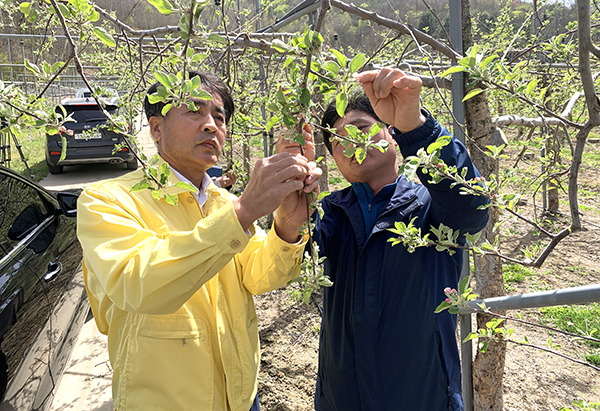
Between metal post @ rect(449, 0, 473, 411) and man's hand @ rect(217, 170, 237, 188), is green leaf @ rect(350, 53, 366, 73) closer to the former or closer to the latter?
metal post @ rect(449, 0, 473, 411)

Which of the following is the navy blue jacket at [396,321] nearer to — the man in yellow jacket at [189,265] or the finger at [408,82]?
the man in yellow jacket at [189,265]

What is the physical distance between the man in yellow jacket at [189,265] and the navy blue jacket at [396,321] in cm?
29

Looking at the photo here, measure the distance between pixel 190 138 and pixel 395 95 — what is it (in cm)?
77

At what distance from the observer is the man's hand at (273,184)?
112 centimetres

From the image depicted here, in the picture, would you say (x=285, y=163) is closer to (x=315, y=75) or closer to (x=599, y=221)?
(x=315, y=75)

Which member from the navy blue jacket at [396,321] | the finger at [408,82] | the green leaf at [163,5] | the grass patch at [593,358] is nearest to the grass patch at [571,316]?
the grass patch at [593,358]

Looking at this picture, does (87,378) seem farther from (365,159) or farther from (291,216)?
(365,159)

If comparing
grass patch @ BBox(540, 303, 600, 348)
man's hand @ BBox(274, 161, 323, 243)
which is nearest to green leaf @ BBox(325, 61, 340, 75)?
man's hand @ BBox(274, 161, 323, 243)

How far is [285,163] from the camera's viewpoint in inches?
45.0

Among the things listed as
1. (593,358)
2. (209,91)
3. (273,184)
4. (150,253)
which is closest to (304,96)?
(273,184)

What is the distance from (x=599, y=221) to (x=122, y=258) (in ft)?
22.6

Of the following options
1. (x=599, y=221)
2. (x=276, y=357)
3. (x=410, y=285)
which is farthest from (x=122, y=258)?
(x=599, y=221)

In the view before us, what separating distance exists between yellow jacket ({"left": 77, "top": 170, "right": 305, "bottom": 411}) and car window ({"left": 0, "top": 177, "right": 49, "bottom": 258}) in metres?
1.42

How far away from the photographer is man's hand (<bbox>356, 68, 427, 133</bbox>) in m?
1.21
